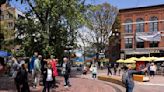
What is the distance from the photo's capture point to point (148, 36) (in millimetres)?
74188

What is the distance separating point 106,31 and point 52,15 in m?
46.7

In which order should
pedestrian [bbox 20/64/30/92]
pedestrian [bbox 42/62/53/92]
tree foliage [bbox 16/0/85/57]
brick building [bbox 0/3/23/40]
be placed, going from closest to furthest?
pedestrian [bbox 20/64/30/92] < pedestrian [bbox 42/62/53/92] < brick building [bbox 0/3/23/40] < tree foliage [bbox 16/0/85/57]

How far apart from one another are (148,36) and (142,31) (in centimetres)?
295

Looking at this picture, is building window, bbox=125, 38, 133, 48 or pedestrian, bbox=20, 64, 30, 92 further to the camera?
building window, bbox=125, 38, 133, 48

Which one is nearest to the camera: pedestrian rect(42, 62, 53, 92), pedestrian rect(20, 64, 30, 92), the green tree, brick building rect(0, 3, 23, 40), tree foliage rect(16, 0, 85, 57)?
pedestrian rect(20, 64, 30, 92)

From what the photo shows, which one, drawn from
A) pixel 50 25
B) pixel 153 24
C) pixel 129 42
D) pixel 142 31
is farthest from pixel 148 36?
pixel 50 25

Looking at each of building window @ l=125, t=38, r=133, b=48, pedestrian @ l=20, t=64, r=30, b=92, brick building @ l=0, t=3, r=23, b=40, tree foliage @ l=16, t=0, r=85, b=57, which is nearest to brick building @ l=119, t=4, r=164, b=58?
building window @ l=125, t=38, r=133, b=48

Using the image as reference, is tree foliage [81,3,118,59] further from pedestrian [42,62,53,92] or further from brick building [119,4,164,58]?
pedestrian [42,62,53,92]

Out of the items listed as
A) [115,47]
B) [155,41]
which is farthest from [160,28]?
[115,47]

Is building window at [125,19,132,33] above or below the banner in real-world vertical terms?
above

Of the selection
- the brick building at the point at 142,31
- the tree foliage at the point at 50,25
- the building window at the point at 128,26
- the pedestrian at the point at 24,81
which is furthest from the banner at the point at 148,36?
the pedestrian at the point at 24,81

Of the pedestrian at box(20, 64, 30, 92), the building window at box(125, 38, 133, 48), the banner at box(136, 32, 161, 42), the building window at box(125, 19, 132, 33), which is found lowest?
the pedestrian at box(20, 64, 30, 92)

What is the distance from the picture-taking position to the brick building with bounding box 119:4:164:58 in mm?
74062

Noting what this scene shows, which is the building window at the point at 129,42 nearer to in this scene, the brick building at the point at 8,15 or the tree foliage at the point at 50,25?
the brick building at the point at 8,15
